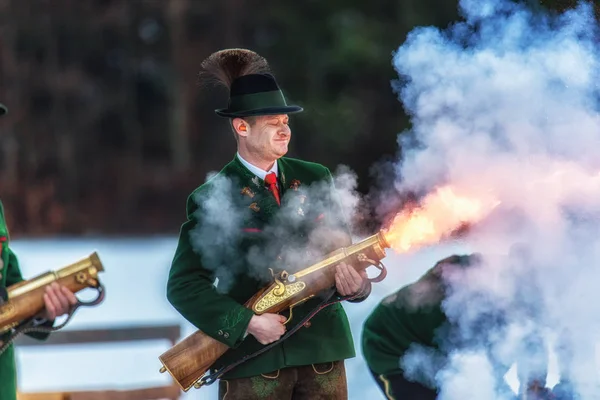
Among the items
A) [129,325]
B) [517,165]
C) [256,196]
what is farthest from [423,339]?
[129,325]

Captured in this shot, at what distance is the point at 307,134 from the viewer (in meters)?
17.3

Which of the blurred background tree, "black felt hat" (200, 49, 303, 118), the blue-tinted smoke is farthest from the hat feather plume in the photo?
the blurred background tree

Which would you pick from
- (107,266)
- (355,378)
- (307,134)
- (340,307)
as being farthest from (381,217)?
(307,134)

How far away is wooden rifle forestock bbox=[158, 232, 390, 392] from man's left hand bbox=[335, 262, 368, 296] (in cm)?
2

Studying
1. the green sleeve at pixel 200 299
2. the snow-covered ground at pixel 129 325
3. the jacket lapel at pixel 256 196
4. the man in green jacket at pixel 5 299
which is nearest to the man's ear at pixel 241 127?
the jacket lapel at pixel 256 196

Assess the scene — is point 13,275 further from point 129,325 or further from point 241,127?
point 129,325

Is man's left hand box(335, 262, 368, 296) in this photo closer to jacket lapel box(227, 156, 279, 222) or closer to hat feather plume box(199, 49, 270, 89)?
jacket lapel box(227, 156, 279, 222)

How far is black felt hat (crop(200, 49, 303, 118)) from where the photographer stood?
4.13m

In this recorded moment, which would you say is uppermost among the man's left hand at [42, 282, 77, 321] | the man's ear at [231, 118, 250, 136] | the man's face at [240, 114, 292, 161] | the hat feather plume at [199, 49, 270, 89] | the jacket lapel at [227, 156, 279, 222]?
the hat feather plume at [199, 49, 270, 89]

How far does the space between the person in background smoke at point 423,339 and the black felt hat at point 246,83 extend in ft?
3.55

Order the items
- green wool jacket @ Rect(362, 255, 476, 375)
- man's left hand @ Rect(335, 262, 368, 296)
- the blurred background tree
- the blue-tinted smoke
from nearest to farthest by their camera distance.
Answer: man's left hand @ Rect(335, 262, 368, 296) < the blue-tinted smoke < green wool jacket @ Rect(362, 255, 476, 375) < the blurred background tree

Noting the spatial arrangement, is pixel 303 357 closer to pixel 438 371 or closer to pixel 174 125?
pixel 438 371

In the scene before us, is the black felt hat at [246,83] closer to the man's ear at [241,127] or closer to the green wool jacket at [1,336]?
the man's ear at [241,127]

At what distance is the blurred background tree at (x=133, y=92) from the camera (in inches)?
695
